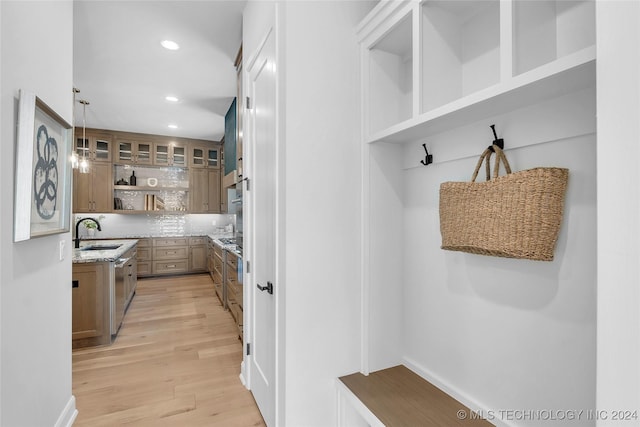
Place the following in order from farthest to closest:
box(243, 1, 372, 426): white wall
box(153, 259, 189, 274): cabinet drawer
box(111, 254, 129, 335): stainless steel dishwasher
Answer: box(153, 259, 189, 274): cabinet drawer
box(111, 254, 129, 335): stainless steel dishwasher
box(243, 1, 372, 426): white wall

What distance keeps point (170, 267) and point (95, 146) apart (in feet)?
8.58

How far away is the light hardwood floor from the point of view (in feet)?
6.50

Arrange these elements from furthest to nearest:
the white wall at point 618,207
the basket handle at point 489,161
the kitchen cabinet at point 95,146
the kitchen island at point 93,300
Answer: the kitchen cabinet at point 95,146 → the kitchen island at point 93,300 → the basket handle at point 489,161 → the white wall at point 618,207

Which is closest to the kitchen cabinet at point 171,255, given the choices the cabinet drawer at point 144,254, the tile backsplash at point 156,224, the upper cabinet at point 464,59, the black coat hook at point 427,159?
the cabinet drawer at point 144,254

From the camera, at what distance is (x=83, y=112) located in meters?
4.57

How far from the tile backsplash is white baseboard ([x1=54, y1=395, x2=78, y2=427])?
4819 mm

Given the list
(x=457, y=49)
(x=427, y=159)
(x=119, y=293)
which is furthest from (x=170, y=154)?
(x=457, y=49)

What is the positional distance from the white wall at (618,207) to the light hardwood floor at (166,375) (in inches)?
76.0

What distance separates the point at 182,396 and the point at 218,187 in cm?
489

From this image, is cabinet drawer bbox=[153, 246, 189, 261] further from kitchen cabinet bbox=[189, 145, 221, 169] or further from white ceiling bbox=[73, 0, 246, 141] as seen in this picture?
white ceiling bbox=[73, 0, 246, 141]

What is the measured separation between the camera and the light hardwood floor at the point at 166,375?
6.50ft

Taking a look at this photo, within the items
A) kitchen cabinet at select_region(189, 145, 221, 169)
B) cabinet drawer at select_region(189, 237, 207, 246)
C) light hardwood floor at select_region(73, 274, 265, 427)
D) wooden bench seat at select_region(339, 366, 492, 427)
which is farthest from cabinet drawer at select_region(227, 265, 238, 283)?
kitchen cabinet at select_region(189, 145, 221, 169)

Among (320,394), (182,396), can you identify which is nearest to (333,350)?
(320,394)

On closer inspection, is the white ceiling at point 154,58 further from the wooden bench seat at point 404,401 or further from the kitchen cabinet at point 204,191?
the wooden bench seat at point 404,401
